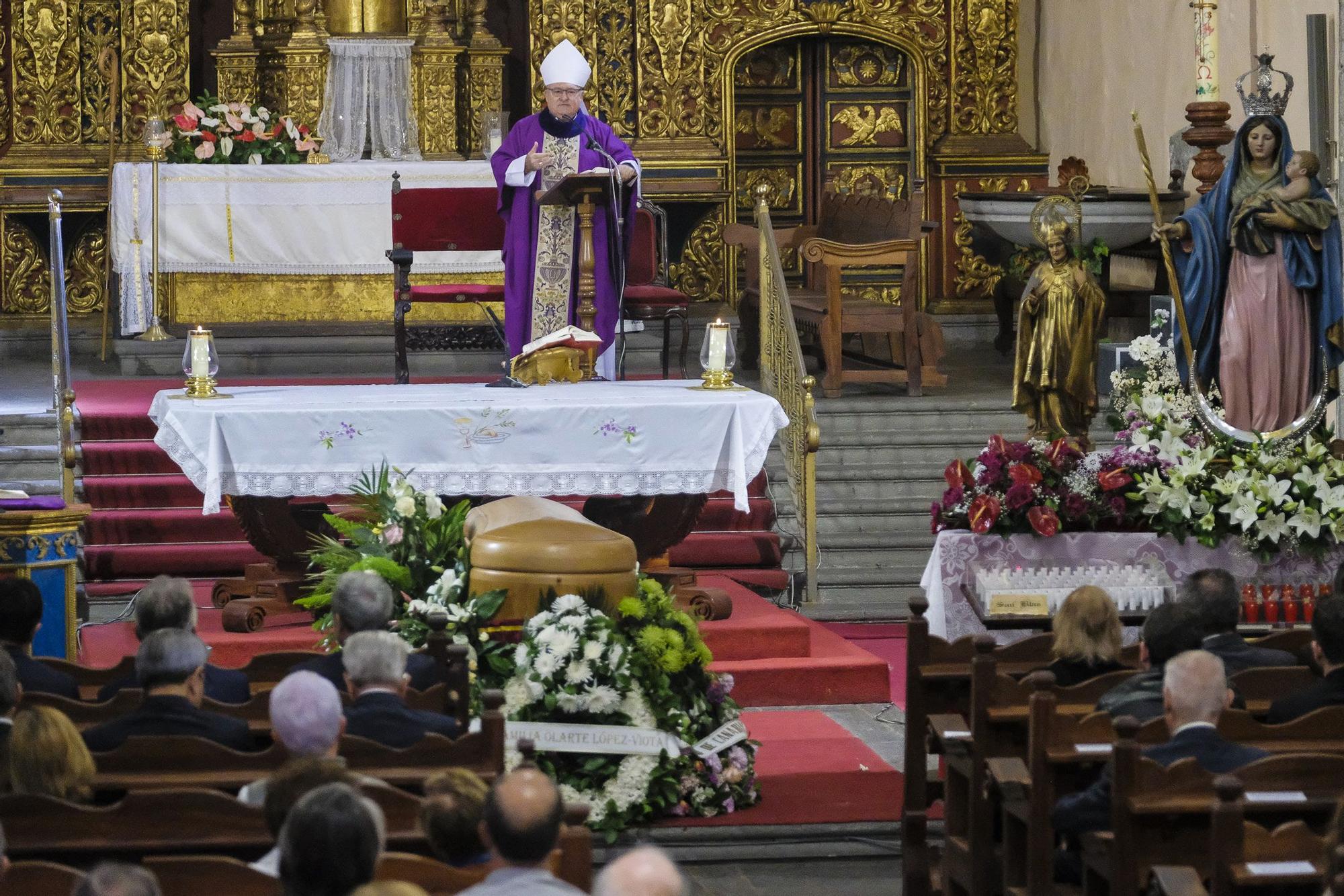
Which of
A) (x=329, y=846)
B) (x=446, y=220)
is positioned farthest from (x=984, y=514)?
(x=446, y=220)

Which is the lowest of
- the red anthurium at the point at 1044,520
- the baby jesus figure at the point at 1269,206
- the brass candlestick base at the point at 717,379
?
the red anthurium at the point at 1044,520

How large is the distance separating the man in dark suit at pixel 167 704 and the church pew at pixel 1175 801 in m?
2.20

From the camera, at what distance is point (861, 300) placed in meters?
13.5

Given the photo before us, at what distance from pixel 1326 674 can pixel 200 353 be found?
478 centimetres

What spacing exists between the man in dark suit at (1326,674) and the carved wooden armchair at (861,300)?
6.84m

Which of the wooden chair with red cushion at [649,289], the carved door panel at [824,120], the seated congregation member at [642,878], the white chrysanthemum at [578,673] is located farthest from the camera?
the carved door panel at [824,120]

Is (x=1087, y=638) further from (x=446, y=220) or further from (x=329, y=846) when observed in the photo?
(x=446, y=220)

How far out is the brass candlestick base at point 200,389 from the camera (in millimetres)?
8383

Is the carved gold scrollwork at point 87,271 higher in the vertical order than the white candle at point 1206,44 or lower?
lower

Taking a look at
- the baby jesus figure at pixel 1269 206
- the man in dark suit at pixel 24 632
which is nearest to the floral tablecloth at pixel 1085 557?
the baby jesus figure at pixel 1269 206

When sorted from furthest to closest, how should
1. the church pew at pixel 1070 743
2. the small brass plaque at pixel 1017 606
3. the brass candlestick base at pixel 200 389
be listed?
the brass candlestick base at pixel 200 389 → the small brass plaque at pixel 1017 606 → the church pew at pixel 1070 743

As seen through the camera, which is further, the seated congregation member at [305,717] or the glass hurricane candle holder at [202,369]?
the glass hurricane candle holder at [202,369]

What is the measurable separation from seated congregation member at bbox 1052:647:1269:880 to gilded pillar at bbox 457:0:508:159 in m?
11.6

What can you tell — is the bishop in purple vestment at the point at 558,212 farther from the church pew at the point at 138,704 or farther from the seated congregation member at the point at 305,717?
the seated congregation member at the point at 305,717
